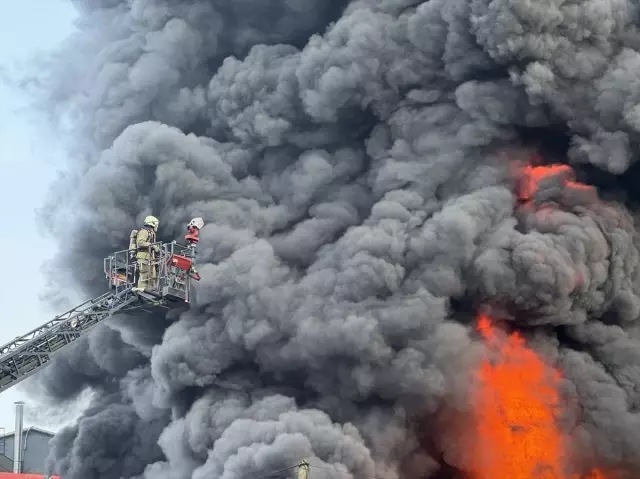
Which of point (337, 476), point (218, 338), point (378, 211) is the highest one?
point (378, 211)

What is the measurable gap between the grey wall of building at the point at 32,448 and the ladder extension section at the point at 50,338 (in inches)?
963

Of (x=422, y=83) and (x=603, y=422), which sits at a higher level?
(x=422, y=83)

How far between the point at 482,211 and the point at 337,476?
10.9 m

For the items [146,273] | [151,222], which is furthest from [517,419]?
[151,222]

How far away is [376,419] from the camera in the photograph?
155 ft

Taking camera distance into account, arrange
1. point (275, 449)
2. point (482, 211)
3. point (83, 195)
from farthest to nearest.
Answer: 1. point (83, 195)
2. point (482, 211)
3. point (275, 449)

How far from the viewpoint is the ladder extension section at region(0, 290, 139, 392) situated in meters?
44.1

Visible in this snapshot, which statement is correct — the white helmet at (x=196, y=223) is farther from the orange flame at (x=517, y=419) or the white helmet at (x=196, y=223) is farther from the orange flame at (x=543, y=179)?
the orange flame at (x=543, y=179)

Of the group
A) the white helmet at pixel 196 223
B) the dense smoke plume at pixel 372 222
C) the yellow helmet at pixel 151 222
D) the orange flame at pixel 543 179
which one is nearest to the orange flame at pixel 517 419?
the dense smoke plume at pixel 372 222

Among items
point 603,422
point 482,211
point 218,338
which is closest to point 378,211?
point 482,211

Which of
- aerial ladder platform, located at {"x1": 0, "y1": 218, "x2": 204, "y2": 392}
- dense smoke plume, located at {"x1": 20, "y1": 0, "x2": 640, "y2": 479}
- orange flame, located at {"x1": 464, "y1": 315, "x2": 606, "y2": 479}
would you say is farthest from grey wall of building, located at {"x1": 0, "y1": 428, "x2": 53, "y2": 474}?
orange flame, located at {"x1": 464, "y1": 315, "x2": 606, "y2": 479}

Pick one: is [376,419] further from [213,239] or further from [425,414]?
[213,239]

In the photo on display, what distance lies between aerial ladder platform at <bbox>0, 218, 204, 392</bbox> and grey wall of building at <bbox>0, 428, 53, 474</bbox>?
78.7 feet

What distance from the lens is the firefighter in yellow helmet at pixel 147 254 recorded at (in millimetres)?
47000
